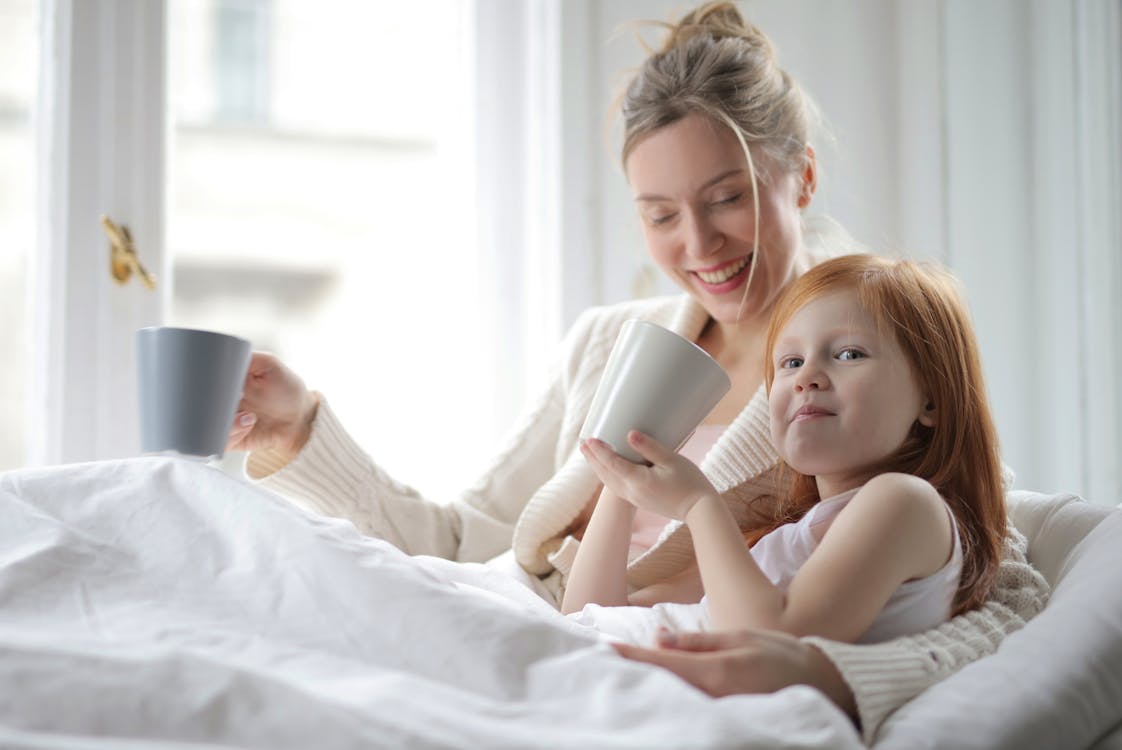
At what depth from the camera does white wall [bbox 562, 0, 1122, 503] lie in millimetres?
2270

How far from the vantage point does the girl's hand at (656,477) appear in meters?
0.91

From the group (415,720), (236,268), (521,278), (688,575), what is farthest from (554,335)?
(415,720)

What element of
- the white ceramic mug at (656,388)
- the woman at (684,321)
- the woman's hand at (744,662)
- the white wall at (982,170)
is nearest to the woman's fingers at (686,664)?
the woman's hand at (744,662)

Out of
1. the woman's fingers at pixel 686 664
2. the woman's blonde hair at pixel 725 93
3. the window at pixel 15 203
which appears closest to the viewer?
the woman's fingers at pixel 686 664

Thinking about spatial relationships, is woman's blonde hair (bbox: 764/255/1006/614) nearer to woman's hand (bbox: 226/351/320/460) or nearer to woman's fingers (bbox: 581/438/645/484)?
woman's fingers (bbox: 581/438/645/484)

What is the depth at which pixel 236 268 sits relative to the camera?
86.0 inches

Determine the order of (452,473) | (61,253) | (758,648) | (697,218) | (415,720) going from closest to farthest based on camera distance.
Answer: (415,720) → (758,648) → (697,218) → (61,253) → (452,473)

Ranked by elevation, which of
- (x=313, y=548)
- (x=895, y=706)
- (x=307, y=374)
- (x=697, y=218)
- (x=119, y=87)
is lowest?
(x=895, y=706)

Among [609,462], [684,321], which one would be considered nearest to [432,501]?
[684,321]

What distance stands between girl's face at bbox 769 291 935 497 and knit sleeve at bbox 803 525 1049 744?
0.53ft

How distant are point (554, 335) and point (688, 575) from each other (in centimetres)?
109

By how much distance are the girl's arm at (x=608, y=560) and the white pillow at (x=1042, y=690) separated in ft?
1.35

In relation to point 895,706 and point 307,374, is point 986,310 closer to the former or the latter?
point 307,374

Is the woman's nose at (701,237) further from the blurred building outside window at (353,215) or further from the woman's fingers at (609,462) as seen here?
the blurred building outside window at (353,215)
